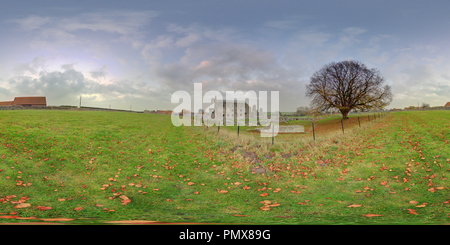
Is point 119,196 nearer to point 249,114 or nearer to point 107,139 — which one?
point 107,139

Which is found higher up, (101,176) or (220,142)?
(220,142)

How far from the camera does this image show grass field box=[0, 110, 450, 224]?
611cm

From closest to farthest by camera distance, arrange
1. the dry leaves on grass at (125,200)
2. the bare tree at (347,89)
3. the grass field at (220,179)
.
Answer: the grass field at (220,179) < the dry leaves on grass at (125,200) < the bare tree at (347,89)

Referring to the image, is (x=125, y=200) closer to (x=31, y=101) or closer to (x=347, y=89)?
(x=347, y=89)

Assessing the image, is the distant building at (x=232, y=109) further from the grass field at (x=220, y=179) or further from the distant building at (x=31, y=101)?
the grass field at (x=220, y=179)

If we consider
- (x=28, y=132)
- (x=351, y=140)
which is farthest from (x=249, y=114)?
(x=28, y=132)

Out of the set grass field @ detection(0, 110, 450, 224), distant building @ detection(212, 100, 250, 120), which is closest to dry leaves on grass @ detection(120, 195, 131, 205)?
grass field @ detection(0, 110, 450, 224)

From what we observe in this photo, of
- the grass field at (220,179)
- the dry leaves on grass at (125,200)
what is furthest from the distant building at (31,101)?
the dry leaves on grass at (125,200)

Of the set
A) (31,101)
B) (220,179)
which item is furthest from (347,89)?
(31,101)

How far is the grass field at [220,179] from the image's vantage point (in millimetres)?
6105

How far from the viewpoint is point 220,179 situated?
10336 millimetres

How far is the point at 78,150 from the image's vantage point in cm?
1278

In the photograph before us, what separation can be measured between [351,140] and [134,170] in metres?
15.8

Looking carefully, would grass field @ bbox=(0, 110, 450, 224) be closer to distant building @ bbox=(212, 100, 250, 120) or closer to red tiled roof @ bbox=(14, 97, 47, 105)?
distant building @ bbox=(212, 100, 250, 120)
